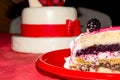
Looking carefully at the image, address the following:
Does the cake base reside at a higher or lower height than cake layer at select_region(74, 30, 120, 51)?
lower

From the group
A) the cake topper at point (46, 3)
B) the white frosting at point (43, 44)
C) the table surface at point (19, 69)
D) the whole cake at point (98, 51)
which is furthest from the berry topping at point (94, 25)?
the cake topper at point (46, 3)

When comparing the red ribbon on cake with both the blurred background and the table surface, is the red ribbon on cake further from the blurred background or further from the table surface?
the blurred background

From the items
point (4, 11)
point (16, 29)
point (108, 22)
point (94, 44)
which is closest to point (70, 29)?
point (94, 44)

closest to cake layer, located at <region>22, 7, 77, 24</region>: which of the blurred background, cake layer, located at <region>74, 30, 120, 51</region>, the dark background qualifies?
cake layer, located at <region>74, 30, 120, 51</region>

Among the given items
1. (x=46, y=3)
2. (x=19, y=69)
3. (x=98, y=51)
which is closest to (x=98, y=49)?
(x=98, y=51)

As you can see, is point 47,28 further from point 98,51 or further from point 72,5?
point 72,5

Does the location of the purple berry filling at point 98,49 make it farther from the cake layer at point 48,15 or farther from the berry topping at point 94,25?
the cake layer at point 48,15
